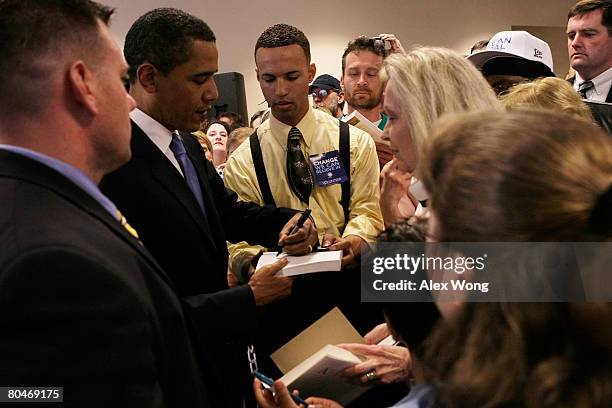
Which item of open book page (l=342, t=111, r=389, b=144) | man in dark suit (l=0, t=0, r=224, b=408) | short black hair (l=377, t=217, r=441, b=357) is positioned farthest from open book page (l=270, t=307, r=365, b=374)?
open book page (l=342, t=111, r=389, b=144)

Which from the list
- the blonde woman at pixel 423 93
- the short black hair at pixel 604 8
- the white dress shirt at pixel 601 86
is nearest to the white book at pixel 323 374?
the blonde woman at pixel 423 93

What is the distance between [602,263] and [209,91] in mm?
1379

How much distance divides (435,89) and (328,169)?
0.83m

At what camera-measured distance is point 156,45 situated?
1714 mm

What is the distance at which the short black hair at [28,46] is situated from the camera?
936 millimetres

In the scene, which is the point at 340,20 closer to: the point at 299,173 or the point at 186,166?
the point at 299,173

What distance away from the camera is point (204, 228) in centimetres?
158

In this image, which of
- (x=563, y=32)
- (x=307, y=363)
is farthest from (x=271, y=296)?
(x=563, y=32)

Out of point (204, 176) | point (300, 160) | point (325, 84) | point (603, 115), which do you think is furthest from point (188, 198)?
point (325, 84)

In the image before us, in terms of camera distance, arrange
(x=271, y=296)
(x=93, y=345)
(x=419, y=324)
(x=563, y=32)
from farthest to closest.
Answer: (x=563, y=32) < (x=271, y=296) < (x=419, y=324) < (x=93, y=345)

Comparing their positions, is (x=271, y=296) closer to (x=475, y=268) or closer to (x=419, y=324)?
(x=419, y=324)

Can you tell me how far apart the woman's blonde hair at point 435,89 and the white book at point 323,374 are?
0.54 meters

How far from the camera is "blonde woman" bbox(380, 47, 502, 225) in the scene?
142 cm

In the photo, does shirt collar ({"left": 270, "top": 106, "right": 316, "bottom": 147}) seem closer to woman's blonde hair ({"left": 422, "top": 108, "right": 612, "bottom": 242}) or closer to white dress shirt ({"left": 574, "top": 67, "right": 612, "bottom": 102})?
woman's blonde hair ({"left": 422, "top": 108, "right": 612, "bottom": 242})
